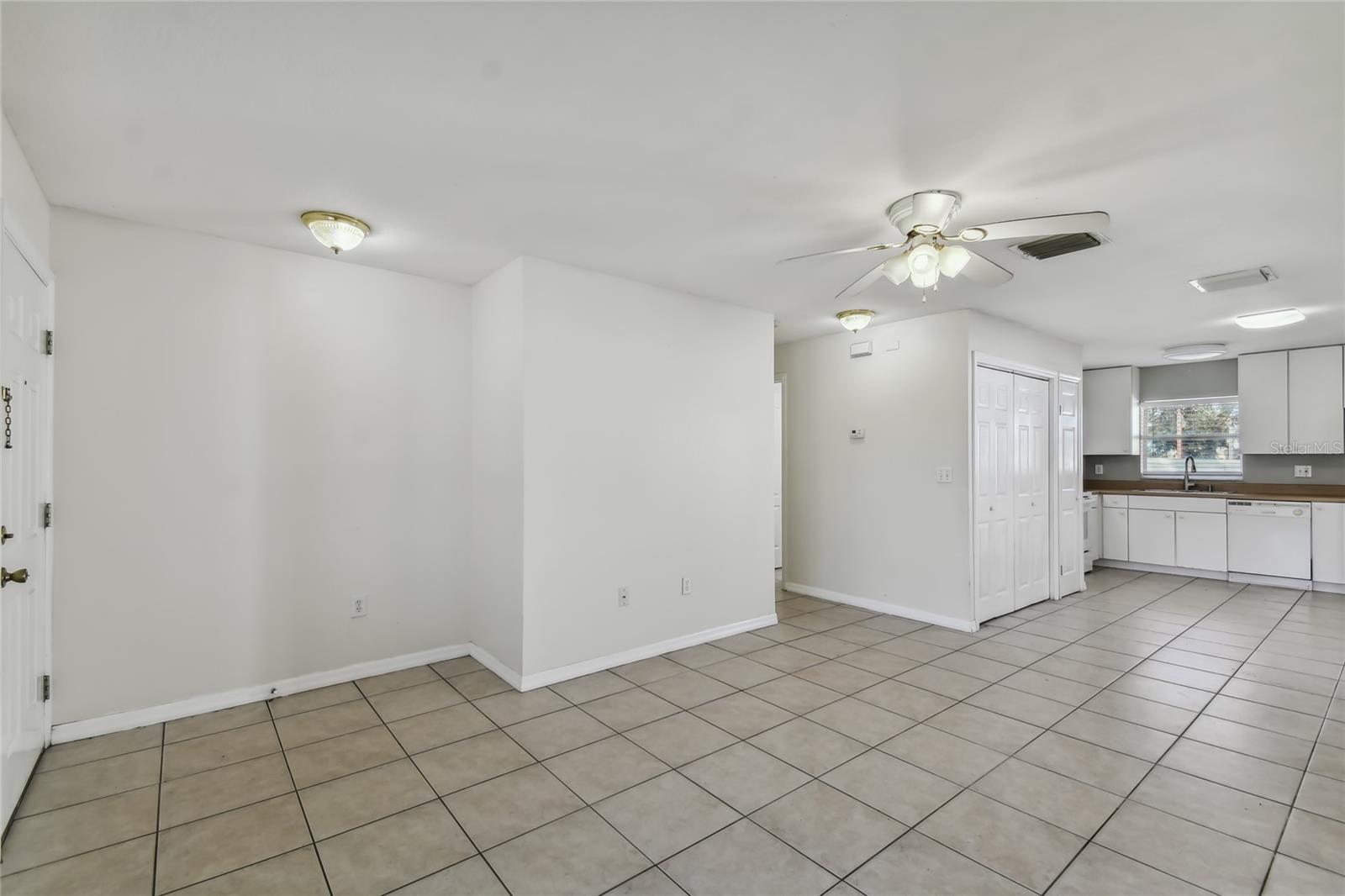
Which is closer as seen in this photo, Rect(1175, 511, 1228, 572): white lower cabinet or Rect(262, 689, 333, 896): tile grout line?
Rect(262, 689, 333, 896): tile grout line

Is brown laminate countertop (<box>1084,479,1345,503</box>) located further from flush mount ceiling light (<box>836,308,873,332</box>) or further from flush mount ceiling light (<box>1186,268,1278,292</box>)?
flush mount ceiling light (<box>836,308,873,332</box>)

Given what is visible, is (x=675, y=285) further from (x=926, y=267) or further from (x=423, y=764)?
(x=423, y=764)

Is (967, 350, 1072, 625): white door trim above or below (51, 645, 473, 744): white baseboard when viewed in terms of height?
above

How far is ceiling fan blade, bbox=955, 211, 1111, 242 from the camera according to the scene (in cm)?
224

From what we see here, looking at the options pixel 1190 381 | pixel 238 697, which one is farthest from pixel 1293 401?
pixel 238 697

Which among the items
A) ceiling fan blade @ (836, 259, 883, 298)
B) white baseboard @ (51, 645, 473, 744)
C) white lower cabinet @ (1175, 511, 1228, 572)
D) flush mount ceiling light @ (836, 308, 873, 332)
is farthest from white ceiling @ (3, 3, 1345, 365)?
white lower cabinet @ (1175, 511, 1228, 572)

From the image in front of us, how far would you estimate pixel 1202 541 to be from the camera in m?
6.57

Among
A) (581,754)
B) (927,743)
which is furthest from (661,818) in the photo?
(927,743)

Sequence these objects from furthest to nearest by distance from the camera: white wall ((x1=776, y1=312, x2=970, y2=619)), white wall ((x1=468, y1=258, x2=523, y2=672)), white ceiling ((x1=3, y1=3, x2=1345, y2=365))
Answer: white wall ((x1=776, y1=312, x2=970, y2=619)), white wall ((x1=468, y1=258, x2=523, y2=672)), white ceiling ((x1=3, y1=3, x2=1345, y2=365))

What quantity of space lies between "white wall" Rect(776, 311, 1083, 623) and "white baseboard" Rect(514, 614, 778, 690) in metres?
1.12

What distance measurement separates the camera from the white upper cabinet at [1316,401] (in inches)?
237

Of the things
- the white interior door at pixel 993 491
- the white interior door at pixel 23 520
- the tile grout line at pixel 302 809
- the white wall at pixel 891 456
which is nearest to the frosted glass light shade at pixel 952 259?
the white wall at pixel 891 456

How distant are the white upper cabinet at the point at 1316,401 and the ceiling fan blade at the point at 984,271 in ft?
18.6

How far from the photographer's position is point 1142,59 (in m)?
1.76
